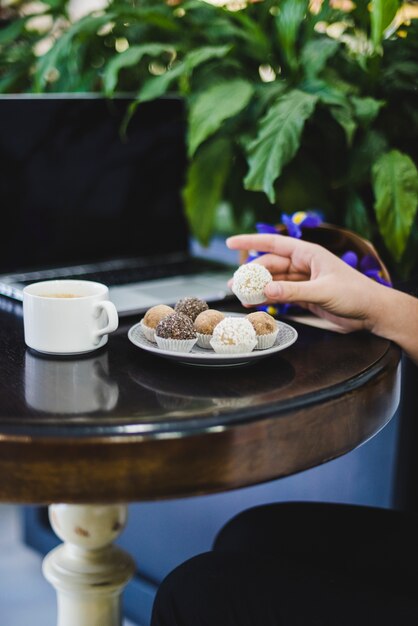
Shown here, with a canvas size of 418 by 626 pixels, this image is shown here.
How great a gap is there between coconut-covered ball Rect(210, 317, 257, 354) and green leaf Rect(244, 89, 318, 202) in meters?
0.52

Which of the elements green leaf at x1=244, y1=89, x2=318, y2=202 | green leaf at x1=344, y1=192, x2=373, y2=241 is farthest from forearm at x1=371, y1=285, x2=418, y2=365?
green leaf at x1=344, y1=192, x2=373, y2=241

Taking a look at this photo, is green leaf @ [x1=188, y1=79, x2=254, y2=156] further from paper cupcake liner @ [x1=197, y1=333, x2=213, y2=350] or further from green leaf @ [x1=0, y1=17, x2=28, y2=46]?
green leaf @ [x1=0, y1=17, x2=28, y2=46]

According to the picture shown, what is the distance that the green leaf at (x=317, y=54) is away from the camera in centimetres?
147

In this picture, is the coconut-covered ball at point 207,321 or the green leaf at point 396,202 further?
the green leaf at point 396,202

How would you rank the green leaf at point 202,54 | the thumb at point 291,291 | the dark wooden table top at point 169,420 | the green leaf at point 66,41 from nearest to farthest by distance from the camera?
the dark wooden table top at point 169,420, the thumb at point 291,291, the green leaf at point 202,54, the green leaf at point 66,41

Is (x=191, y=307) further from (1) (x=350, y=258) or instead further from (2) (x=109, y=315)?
(1) (x=350, y=258)

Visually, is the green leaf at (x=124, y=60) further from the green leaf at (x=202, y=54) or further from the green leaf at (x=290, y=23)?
→ the green leaf at (x=290, y=23)

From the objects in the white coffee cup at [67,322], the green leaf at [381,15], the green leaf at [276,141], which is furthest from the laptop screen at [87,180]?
the white coffee cup at [67,322]

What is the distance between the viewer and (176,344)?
864mm

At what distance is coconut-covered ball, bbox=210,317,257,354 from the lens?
85 cm

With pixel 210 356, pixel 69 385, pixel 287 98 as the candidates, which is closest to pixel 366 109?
pixel 287 98

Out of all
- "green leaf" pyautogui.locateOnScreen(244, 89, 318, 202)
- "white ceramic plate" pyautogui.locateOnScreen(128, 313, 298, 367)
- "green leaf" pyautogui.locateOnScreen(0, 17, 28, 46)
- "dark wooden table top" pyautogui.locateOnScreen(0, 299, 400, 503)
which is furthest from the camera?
"green leaf" pyautogui.locateOnScreen(0, 17, 28, 46)

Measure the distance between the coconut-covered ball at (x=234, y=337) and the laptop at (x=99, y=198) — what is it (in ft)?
1.40

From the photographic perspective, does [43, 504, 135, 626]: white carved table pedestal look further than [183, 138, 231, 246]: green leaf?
No
